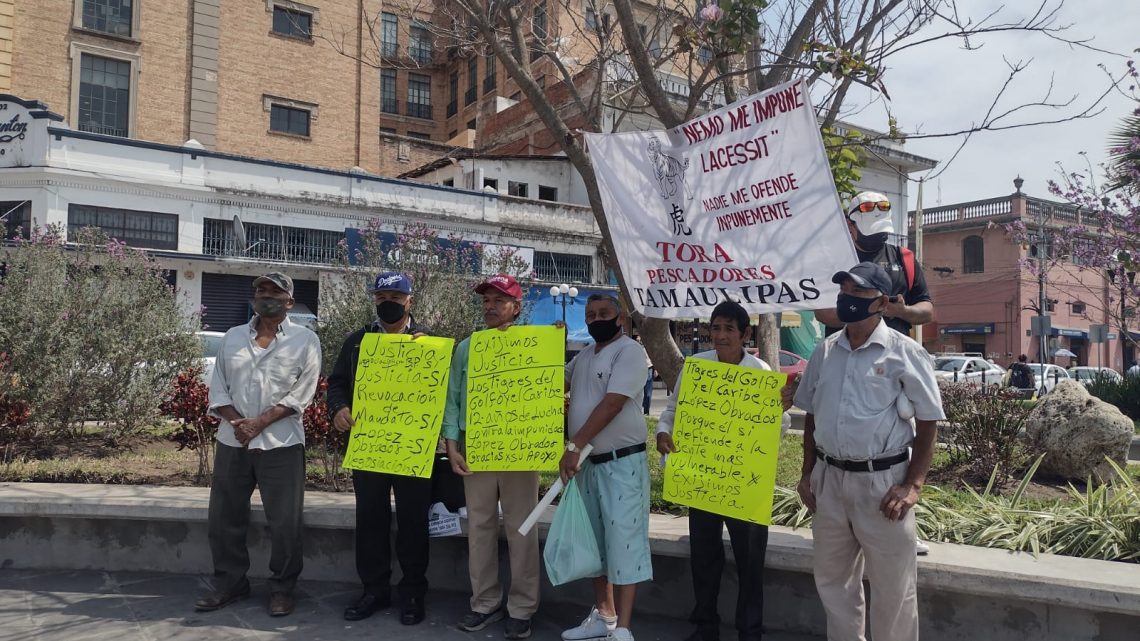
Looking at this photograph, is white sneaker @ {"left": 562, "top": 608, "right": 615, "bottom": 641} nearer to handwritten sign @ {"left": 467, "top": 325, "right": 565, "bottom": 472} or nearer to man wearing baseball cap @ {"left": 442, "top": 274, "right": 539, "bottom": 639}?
man wearing baseball cap @ {"left": 442, "top": 274, "right": 539, "bottom": 639}

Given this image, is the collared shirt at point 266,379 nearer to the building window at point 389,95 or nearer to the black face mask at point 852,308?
the black face mask at point 852,308

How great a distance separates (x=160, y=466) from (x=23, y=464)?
3.47ft

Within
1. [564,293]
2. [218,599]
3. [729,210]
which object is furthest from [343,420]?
[564,293]

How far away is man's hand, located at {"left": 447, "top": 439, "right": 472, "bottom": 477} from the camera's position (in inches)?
180

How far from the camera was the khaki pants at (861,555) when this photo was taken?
137 inches

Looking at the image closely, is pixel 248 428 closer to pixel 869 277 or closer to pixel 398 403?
pixel 398 403

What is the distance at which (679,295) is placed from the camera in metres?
4.61

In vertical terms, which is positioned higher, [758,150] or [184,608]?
[758,150]

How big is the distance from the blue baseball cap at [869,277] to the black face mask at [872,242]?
47 centimetres

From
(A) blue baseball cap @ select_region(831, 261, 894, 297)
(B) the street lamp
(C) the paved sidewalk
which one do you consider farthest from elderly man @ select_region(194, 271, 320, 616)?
(B) the street lamp

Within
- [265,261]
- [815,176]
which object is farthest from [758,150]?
[265,261]

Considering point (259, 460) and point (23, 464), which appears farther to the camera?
point (23, 464)

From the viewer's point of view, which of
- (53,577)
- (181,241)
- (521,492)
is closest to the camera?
(521,492)

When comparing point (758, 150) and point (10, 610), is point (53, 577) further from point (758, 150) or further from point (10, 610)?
point (758, 150)
